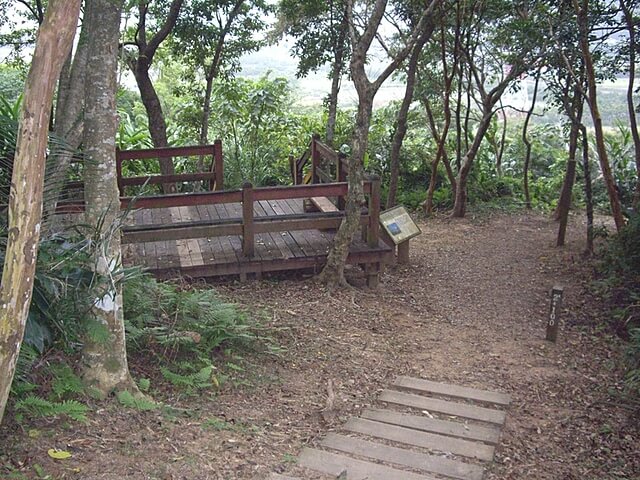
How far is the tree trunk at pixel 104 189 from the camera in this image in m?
3.74

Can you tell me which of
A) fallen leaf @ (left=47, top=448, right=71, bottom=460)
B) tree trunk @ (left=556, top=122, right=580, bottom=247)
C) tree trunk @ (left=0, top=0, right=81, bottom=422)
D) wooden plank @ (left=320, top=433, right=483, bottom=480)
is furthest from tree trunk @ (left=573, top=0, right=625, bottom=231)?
fallen leaf @ (left=47, top=448, right=71, bottom=460)

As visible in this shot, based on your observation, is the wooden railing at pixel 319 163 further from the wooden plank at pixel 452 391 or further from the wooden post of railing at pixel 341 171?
the wooden plank at pixel 452 391

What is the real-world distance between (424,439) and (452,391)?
40.5 inches

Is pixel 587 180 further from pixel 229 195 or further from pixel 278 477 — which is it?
pixel 278 477

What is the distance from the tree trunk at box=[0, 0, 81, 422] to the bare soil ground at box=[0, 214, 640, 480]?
824 mm

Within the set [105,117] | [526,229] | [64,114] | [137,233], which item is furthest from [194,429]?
[526,229]

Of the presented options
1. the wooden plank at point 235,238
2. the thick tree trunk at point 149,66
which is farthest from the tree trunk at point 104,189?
the thick tree trunk at point 149,66

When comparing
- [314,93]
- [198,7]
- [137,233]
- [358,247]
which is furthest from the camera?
[314,93]

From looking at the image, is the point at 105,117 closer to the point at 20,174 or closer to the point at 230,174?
the point at 20,174

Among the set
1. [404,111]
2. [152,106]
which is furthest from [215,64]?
[404,111]

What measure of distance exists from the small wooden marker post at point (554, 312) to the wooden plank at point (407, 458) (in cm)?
294

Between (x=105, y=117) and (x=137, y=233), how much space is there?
3367 millimetres

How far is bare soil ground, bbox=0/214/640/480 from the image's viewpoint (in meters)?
3.43

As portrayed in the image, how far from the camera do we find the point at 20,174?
8.51 feet
